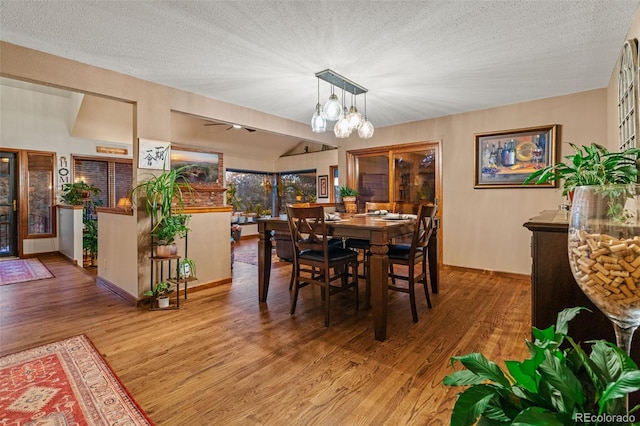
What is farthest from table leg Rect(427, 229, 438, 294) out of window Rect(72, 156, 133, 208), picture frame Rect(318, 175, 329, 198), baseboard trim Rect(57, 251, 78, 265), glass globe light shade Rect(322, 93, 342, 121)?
window Rect(72, 156, 133, 208)

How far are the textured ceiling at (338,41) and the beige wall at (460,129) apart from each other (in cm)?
15

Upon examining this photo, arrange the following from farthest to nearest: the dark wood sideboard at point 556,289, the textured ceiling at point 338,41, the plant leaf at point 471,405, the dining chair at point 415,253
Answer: the dining chair at point 415,253 < the textured ceiling at point 338,41 < the dark wood sideboard at point 556,289 < the plant leaf at point 471,405

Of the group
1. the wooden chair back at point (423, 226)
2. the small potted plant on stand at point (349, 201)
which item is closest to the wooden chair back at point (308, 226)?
the wooden chair back at point (423, 226)

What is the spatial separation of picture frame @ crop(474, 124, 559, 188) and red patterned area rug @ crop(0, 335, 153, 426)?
441cm

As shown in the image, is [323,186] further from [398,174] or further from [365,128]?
[365,128]

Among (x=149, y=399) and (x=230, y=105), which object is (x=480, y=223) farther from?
(x=149, y=399)

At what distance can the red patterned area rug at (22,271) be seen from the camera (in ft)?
13.4

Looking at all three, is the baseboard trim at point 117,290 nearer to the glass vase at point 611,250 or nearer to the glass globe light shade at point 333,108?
the glass globe light shade at point 333,108

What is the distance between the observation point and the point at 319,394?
1.67 m

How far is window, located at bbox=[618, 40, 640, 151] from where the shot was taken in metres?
2.01

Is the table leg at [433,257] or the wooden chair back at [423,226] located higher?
the wooden chair back at [423,226]

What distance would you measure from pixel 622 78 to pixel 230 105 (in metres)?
3.84

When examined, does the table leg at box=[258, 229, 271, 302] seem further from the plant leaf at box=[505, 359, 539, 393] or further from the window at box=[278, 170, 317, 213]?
the window at box=[278, 170, 317, 213]

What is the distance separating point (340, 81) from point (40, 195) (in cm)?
624
